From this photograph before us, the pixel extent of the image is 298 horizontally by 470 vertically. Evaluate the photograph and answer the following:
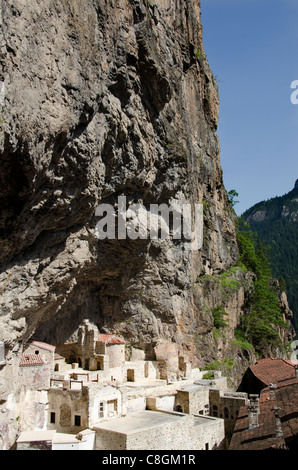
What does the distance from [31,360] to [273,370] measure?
21174 mm

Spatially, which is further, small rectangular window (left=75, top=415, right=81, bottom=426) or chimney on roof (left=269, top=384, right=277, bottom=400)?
chimney on roof (left=269, top=384, right=277, bottom=400)

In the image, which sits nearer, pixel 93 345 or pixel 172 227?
pixel 93 345

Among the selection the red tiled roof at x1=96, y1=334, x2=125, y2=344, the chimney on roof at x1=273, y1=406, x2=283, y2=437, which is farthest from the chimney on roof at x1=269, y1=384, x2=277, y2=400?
the red tiled roof at x1=96, y1=334, x2=125, y2=344

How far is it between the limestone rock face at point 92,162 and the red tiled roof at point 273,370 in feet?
21.2

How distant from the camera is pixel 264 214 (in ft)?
635

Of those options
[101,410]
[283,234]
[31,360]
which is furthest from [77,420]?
[283,234]

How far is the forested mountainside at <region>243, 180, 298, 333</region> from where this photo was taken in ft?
408

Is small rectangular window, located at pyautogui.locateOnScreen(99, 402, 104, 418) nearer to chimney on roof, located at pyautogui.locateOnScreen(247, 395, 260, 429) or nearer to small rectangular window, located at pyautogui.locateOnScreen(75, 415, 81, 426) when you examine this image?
small rectangular window, located at pyautogui.locateOnScreen(75, 415, 81, 426)

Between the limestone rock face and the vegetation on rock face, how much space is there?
994 cm

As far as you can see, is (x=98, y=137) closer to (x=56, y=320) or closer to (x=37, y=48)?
(x=37, y=48)

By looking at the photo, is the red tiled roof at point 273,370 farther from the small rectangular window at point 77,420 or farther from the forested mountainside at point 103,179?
the small rectangular window at point 77,420

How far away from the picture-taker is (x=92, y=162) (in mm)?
20875
